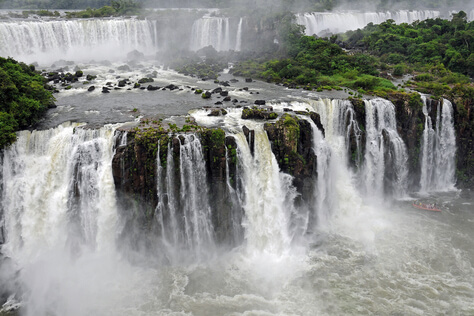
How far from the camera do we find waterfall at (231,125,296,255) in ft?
66.8

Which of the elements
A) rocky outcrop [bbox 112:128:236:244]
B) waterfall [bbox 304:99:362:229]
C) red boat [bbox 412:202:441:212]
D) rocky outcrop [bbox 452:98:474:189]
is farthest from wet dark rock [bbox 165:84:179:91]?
rocky outcrop [bbox 452:98:474:189]

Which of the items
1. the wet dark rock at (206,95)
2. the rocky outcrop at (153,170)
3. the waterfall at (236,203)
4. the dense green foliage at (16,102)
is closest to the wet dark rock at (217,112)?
the rocky outcrop at (153,170)

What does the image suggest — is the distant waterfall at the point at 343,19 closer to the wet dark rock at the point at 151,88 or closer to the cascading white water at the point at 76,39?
the cascading white water at the point at 76,39

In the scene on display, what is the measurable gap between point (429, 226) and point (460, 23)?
40.1 m

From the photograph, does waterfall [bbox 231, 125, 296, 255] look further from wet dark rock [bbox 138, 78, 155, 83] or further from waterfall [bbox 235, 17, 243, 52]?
waterfall [bbox 235, 17, 243, 52]

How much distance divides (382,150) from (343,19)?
48602 mm

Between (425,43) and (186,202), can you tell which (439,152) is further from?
(425,43)

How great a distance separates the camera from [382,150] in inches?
999

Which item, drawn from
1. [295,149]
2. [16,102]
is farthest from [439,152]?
[16,102]

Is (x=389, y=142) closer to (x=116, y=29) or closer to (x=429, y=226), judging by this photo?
(x=429, y=226)

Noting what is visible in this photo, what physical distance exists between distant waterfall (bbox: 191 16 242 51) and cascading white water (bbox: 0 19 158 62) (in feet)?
21.5

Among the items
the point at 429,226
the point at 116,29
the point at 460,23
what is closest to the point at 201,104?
the point at 429,226

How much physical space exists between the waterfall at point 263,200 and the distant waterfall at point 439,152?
45.0 feet

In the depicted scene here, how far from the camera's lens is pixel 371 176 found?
25297 mm
